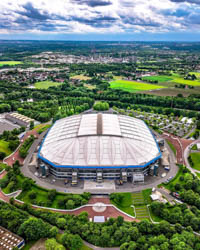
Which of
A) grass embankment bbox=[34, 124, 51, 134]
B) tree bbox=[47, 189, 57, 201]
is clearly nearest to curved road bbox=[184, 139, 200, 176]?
tree bbox=[47, 189, 57, 201]

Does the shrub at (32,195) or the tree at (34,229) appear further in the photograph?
the shrub at (32,195)

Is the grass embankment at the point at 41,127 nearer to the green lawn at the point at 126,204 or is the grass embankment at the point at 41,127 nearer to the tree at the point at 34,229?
the green lawn at the point at 126,204

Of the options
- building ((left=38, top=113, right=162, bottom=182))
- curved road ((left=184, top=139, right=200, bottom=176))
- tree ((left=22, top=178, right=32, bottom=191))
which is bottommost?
curved road ((left=184, top=139, right=200, bottom=176))

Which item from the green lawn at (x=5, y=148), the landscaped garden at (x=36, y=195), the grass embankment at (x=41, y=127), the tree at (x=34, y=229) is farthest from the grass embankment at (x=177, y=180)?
the grass embankment at (x=41, y=127)

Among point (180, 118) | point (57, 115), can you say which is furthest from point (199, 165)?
point (57, 115)

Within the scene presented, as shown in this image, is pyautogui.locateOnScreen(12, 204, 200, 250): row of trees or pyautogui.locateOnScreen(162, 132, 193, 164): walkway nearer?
pyautogui.locateOnScreen(12, 204, 200, 250): row of trees

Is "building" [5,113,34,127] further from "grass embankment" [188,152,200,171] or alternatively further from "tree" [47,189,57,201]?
"grass embankment" [188,152,200,171]

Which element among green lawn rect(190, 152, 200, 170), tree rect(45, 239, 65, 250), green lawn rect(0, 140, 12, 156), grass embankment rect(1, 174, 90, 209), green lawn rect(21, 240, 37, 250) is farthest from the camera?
green lawn rect(0, 140, 12, 156)
